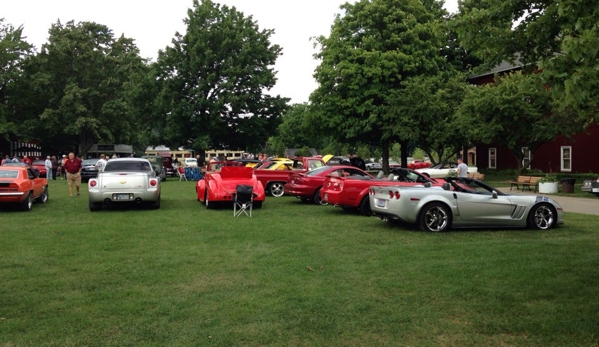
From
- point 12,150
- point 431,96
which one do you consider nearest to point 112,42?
point 12,150

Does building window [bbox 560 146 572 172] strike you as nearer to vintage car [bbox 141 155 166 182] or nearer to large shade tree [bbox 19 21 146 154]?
vintage car [bbox 141 155 166 182]

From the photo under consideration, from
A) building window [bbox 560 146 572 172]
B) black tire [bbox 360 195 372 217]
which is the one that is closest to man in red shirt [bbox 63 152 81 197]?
black tire [bbox 360 195 372 217]

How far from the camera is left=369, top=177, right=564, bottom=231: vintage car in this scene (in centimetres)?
1123

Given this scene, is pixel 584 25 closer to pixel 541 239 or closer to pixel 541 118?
pixel 541 239

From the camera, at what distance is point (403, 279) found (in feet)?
22.4

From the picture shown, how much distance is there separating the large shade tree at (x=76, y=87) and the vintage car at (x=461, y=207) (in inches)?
1754

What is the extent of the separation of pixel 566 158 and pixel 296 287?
→ 39007 mm

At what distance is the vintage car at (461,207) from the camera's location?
36.8 feet

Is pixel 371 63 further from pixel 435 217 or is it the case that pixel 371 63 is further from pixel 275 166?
pixel 435 217

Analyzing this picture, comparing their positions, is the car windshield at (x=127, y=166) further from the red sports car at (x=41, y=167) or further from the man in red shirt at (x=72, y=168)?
the red sports car at (x=41, y=167)

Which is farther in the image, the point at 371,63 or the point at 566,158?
the point at 566,158

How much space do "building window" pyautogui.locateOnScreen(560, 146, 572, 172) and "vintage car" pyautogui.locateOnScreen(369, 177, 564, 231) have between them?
30.7 meters

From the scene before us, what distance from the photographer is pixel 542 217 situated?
1187cm

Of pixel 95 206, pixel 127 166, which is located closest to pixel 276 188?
pixel 127 166
